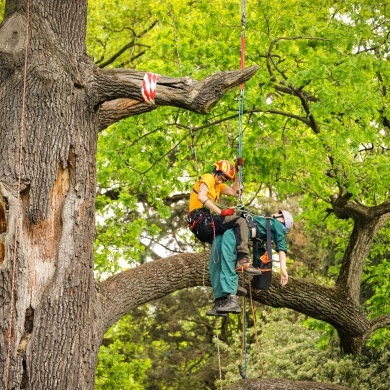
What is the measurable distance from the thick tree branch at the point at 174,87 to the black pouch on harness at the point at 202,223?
5.08ft

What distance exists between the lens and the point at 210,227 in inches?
357

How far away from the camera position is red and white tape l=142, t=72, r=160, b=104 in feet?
25.9

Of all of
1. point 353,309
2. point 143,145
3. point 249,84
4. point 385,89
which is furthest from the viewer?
point 385,89

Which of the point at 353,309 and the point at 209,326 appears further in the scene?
the point at 209,326

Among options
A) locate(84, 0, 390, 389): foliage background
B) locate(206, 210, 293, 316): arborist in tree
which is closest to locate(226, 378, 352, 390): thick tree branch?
locate(206, 210, 293, 316): arborist in tree

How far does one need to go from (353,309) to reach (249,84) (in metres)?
3.29

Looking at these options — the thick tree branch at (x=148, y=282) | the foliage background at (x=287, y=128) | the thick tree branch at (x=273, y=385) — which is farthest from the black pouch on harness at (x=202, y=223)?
the foliage background at (x=287, y=128)

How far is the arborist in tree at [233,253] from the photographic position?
8.90m

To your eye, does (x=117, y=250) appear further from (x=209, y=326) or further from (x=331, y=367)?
(x=209, y=326)

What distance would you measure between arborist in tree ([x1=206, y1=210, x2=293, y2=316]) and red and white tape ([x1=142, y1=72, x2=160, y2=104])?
1.75 metres

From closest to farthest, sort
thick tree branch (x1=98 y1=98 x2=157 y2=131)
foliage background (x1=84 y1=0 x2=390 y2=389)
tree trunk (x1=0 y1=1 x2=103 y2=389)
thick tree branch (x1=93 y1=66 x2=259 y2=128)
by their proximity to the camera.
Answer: tree trunk (x1=0 y1=1 x2=103 y2=389) → thick tree branch (x1=93 y1=66 x2=259 y2=128) → thick tree branch (x1=98 y1=98 x2=157 y2=131) → foliage background (x1=84 y1=0 x2=390 y2=389)

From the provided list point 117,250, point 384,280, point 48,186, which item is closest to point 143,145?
point 117,250

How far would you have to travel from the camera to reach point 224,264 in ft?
29.3

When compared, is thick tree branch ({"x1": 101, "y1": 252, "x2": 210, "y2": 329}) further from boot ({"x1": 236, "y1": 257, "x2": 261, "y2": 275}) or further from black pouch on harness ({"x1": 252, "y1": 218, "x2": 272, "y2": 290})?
boot ({"x1": 236, "y1": 257, "x2": 261, "y2": 275})
